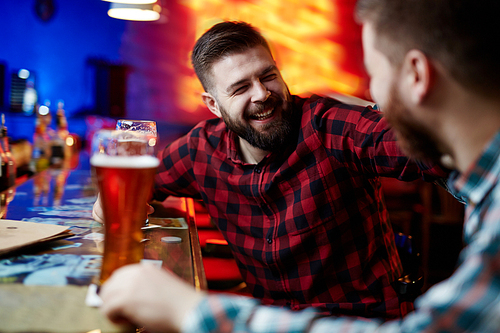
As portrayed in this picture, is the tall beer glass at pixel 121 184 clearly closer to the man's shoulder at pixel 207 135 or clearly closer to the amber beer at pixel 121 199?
the amber beer at pixel 121 199

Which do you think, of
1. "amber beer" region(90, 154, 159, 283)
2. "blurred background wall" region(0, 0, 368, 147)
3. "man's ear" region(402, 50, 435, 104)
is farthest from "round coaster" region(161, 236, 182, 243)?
"blurred background wall" region(0, 0, 368, 147)

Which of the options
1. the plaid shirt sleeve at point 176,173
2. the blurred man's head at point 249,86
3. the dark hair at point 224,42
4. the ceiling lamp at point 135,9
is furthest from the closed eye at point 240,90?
the ceiling lamp at point 135,9

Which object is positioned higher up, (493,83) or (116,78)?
(493,83)

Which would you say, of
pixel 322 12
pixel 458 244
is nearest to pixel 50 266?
pixel 458 244

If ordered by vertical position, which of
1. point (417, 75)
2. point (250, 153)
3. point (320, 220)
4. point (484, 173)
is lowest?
point (320, 220)

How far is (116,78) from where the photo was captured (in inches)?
156

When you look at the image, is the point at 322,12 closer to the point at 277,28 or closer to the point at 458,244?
the point at 277,28

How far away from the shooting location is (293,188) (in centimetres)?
132

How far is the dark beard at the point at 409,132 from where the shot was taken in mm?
616

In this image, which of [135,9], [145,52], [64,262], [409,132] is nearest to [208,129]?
[64,262]

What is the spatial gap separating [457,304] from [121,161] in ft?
1.66

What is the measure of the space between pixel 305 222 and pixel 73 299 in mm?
797

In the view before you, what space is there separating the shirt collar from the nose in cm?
87

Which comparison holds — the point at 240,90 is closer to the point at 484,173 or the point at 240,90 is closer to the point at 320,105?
the point at 320,105
